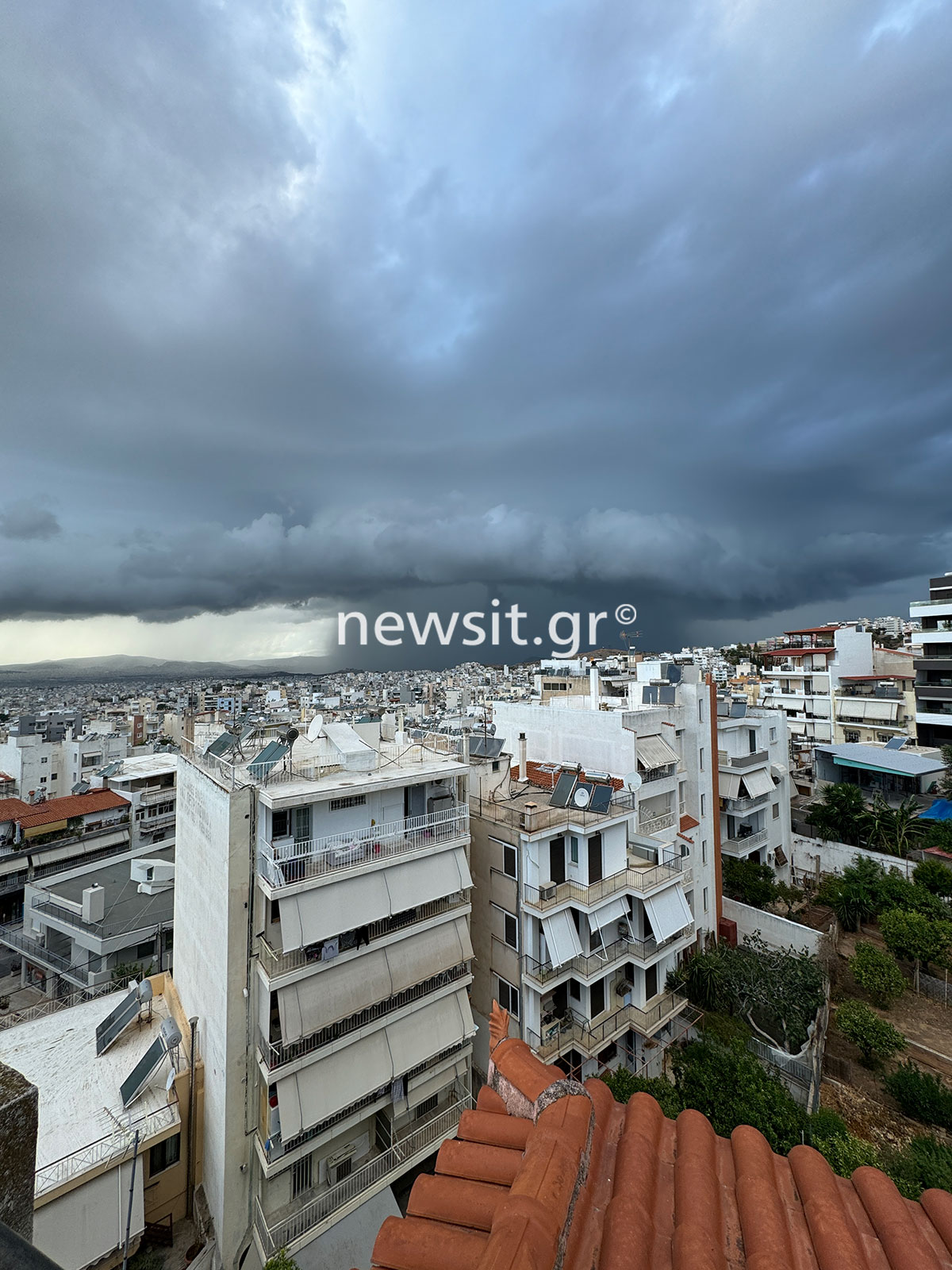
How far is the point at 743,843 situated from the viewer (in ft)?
99.9

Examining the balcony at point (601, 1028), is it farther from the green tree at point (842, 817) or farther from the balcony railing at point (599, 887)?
the green tree at point (842, 817)

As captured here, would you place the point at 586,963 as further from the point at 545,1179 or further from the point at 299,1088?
the point at 545,1179

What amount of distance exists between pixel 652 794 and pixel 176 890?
18846 mm

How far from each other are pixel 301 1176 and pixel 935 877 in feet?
102

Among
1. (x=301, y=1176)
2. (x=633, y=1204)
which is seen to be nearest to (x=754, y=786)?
(x=301, y=1176)

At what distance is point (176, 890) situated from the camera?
58.8ft

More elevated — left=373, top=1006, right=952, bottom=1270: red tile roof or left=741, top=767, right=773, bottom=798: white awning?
left=373, top=1006, right=952, bottom=1270: red tile roof

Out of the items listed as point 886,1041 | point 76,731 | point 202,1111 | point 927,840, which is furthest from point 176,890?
point 76,731

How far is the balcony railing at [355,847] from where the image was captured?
1340cm

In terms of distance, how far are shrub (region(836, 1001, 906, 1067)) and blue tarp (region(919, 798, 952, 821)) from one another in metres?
21.4

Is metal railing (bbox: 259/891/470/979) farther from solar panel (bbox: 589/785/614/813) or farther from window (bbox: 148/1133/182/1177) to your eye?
window (bbox: 148/1133/182/1177)

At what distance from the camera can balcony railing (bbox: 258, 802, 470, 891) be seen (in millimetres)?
13398

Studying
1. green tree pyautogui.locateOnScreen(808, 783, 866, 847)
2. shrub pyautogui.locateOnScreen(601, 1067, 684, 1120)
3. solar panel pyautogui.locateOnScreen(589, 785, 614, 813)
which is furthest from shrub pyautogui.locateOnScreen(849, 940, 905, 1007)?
green tree pyautogui.locateOnScreen(808, 783, 866, 847)

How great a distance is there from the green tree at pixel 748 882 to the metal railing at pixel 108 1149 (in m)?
25.8
